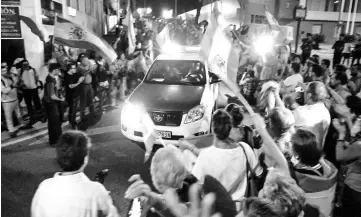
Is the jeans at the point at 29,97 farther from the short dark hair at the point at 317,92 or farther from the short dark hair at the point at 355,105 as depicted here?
the short dark hair at the point at 355,105

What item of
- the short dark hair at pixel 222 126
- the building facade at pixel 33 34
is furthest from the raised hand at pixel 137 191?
the building facade at pixel 33 34

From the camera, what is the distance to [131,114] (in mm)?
6797

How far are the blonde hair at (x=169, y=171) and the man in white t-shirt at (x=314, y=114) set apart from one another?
2484mm

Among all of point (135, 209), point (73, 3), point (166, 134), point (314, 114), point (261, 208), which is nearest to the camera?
point (261, 208)

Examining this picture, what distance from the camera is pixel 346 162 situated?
3.28m

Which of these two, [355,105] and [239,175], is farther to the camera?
[355,105]

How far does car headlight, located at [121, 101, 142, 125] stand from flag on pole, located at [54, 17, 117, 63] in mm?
1699

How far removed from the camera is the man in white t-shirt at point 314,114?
425 cm

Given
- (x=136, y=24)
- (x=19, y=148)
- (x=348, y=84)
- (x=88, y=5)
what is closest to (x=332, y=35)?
(x=136, y=24)

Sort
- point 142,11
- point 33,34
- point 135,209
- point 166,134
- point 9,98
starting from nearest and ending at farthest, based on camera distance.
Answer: point 135,209
point 166,134
point 9,98
point 33,34
point 142,11

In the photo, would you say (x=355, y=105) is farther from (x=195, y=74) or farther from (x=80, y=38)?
(x=195, y=74)

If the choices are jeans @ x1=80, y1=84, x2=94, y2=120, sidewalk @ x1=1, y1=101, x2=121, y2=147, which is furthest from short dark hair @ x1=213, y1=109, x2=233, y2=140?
jeans @ x1=80, y1=84, x2=94, y2=120

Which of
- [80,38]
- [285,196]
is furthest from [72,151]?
[80,38]

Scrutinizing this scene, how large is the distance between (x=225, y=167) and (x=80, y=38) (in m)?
3.43
